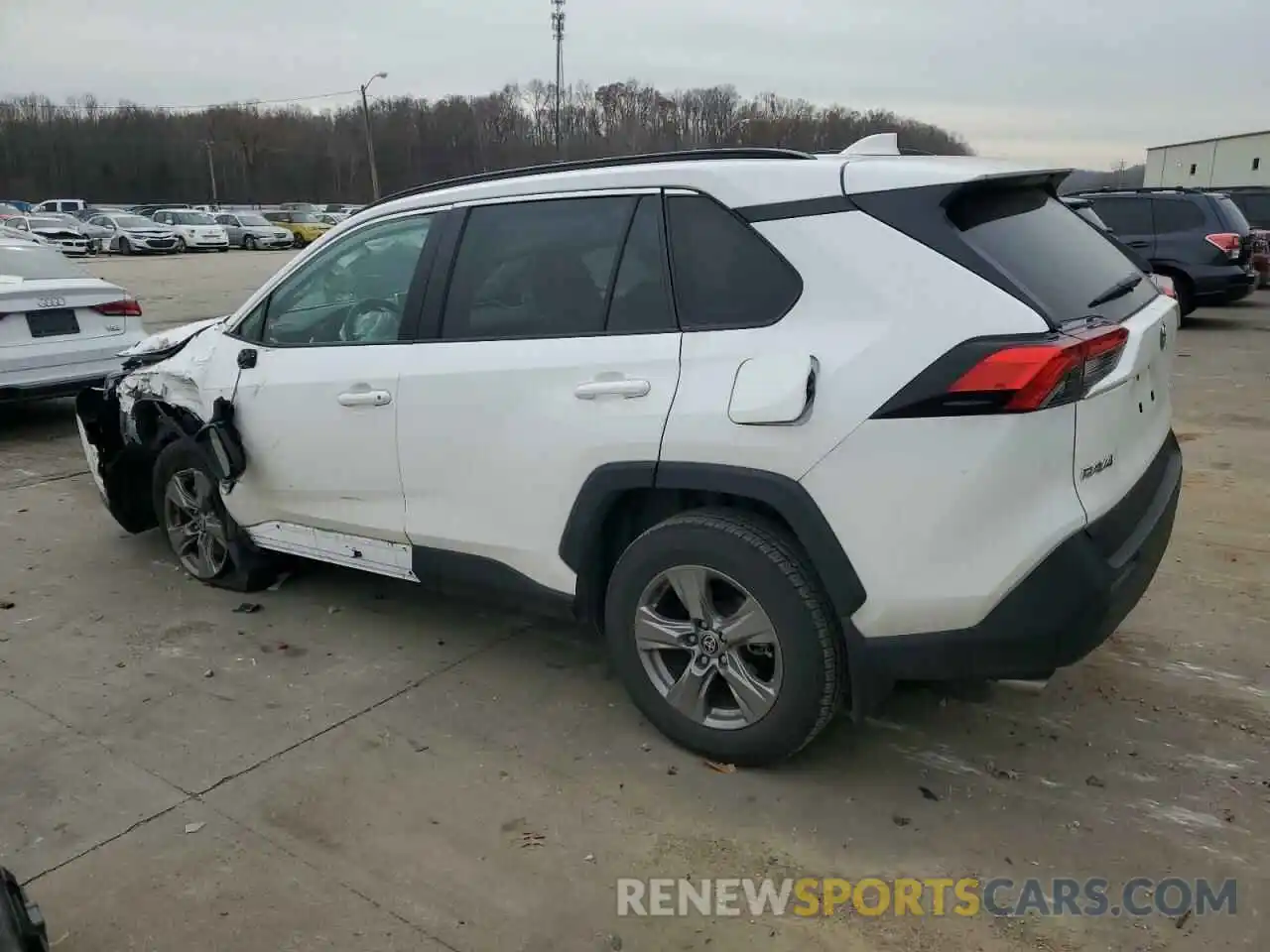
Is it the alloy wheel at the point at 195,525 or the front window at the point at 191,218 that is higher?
the front window at the point at 191,218

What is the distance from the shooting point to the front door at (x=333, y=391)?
3793 millimetres

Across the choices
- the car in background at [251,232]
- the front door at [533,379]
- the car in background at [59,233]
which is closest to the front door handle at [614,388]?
the front door at [533,379]

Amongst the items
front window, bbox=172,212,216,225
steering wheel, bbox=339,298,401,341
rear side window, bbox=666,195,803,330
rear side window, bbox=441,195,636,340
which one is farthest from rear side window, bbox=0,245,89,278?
front window, bbox=172,212,216,225

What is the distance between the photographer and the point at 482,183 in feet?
12.1

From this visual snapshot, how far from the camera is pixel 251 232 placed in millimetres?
40844

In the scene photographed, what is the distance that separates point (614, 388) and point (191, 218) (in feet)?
137

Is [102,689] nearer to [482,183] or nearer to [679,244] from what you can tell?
[482,183]

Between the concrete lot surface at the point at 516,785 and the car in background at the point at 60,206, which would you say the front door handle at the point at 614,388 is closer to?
the concrete lot surface at the point at 516,785

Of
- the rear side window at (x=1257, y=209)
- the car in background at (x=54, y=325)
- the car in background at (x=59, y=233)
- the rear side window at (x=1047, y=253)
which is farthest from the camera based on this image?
the car in background at (x=59, y=233)

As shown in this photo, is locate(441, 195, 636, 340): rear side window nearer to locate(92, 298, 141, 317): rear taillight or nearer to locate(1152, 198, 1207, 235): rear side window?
locate(92, 298, 141, 317): rear taillight

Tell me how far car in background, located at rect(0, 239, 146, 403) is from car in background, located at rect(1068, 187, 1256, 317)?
41.5ft

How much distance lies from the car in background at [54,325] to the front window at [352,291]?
3888 millimetres

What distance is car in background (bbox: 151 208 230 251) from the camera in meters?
38.1

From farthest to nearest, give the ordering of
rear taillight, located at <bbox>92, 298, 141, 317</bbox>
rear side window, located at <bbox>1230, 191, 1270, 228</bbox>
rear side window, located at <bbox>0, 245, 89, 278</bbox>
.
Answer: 1. rear side window, located at <bbox>1230, 191, 1270, 228</bbox>
2. rear taillight, located at <bbox>92, 298, 141, 317</bbox>
3. rear side window, located at <bbox>0, 245, 89, 278</bbox>
